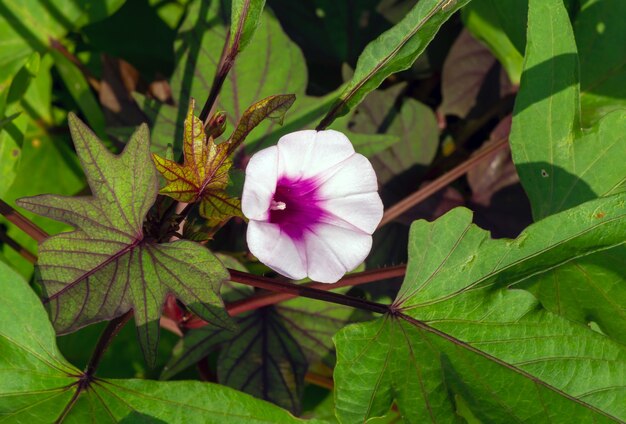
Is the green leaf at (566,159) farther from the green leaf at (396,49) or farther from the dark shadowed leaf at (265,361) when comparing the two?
the dark shadowed leaf at (265,361)

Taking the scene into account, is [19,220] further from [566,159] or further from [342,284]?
[566,159]

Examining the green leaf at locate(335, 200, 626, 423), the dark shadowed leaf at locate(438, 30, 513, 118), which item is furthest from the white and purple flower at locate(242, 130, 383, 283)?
the dark shadowed leaf at locate(438, 30, 513, 118)

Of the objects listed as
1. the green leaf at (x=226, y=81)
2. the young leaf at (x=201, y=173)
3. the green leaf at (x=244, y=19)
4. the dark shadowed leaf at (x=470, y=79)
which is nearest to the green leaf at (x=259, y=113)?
the young leaf at (x=201, y=173)

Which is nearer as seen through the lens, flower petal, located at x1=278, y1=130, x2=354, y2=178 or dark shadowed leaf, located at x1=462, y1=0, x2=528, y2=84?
flower petal, located at x1=278, y1=130, x2=354, y2=178

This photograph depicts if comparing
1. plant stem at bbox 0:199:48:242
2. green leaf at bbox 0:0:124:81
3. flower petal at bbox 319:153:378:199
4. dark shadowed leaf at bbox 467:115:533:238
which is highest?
green leaf at bbox 0:0:124:81

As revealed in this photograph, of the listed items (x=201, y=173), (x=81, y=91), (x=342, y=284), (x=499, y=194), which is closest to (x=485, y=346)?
(x=342, y=284)

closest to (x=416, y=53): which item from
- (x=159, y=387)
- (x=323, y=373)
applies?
(x=159, y=387)

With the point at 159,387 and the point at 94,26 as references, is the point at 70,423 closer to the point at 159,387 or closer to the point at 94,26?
the point at 159,387

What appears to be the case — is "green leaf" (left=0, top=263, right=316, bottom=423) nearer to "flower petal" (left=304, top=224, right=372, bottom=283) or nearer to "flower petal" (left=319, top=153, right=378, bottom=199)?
"flower petal" (left=304, top=224, right=372, bottom=283)
